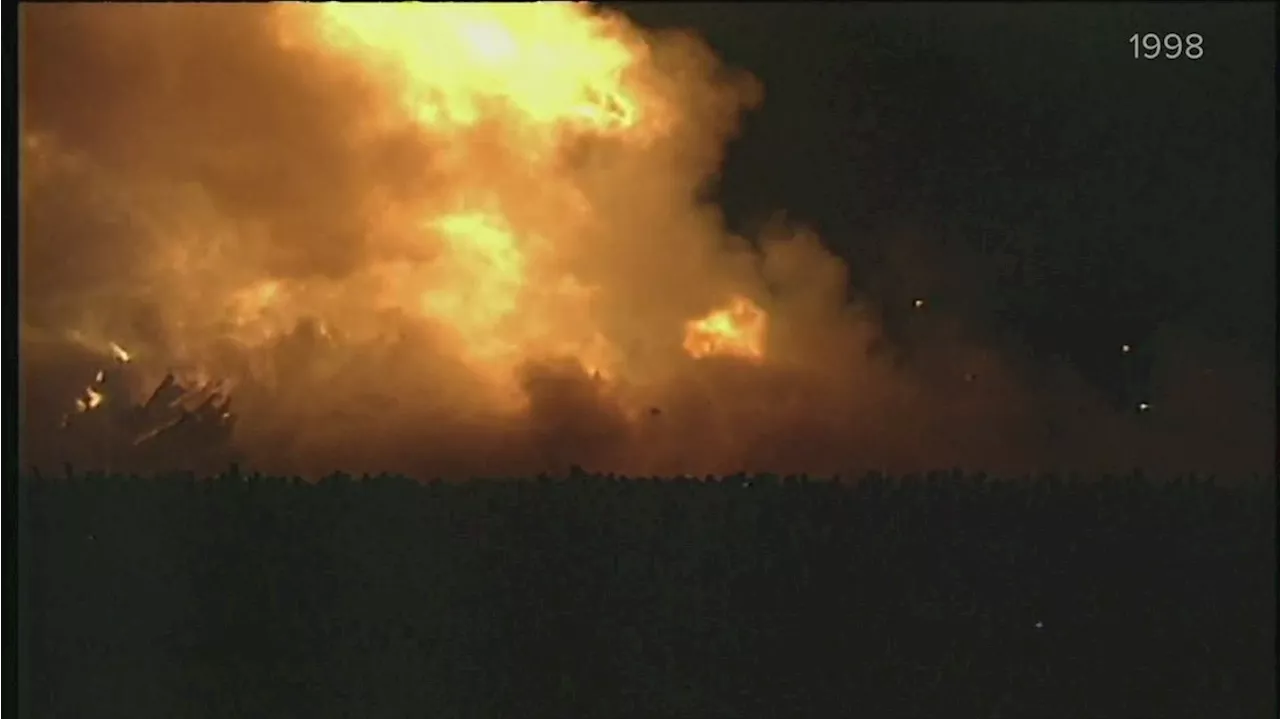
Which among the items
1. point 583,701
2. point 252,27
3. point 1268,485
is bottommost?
point 583,701

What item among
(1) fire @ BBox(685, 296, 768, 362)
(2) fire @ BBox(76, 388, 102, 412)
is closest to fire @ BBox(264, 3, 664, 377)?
(1) fire @ BBox(685, 296, 768, 362)

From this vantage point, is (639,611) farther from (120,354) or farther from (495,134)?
(120,354)

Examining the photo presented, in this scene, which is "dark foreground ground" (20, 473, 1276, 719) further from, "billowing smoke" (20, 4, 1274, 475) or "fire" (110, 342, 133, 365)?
"fire" (110, 342, 133, 365)

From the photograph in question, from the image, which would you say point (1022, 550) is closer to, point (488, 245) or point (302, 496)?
point (488, 245)

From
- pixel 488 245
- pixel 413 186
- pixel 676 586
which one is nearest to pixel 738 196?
pixel 488 245

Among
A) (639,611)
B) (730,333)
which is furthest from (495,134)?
(639,611)

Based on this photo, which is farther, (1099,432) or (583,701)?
(1099,432)
